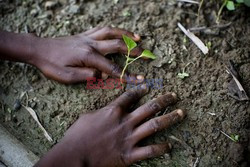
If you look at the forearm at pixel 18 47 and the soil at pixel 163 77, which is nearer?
the soil at pixel 163 77

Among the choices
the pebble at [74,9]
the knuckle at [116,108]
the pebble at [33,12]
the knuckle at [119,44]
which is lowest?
the knuckle at [116,108]

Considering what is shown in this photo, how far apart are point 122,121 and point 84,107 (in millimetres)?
328

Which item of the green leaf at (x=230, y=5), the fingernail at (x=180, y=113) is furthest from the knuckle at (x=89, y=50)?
the green leaf at (x=230, y=5)

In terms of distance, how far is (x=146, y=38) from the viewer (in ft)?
6.53

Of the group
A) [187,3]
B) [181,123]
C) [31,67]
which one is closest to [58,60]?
[31,67]

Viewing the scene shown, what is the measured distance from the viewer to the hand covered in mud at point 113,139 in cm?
160

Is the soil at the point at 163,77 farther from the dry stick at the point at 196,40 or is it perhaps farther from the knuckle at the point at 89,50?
the knuckle at the point at 89,50

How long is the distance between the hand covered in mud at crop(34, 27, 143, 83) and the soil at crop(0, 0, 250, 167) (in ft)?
0.39

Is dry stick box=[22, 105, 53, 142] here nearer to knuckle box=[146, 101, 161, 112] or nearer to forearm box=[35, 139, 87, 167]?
forearm box=[35, 139, 87, 167]

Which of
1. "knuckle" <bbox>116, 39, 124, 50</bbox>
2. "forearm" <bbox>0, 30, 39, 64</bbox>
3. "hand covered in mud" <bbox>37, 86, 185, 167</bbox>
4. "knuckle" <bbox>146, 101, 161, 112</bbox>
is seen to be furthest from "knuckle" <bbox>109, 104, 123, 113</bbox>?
"forearm" <bbox>0, 30, 39, 64</bbox>

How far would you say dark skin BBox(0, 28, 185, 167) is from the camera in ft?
5.29

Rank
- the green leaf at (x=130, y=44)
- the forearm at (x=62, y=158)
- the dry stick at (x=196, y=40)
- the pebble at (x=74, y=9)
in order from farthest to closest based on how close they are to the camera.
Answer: the pebble at (x=74, y=9) → the dry stick at (x=196, y=40) → the green leaf at (x=130, y=44) → the forearm at (x=62, y=158)

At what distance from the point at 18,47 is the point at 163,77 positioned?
93 cm

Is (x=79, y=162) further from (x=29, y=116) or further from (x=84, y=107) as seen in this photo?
(x=29, y=116)
